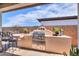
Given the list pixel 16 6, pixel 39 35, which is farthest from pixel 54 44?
pixel 16 6

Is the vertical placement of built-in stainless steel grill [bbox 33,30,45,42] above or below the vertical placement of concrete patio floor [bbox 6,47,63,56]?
above

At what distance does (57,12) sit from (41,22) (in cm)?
26

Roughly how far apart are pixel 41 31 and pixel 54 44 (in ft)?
0.84

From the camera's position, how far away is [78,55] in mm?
2318

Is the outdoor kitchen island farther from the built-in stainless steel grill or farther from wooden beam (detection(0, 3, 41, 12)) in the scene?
wooden beam (detection(0, 3, 41, 12))

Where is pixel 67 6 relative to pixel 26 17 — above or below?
above

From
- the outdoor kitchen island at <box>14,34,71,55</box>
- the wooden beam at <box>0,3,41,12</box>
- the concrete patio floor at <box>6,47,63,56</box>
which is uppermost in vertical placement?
the wooden beam at <box>0,3,41,12</box>

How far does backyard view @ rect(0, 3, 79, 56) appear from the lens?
7.55 ft

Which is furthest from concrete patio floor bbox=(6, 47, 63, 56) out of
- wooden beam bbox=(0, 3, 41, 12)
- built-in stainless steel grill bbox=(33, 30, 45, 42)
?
wooden beam bbox=(0, 3, 41, 12)

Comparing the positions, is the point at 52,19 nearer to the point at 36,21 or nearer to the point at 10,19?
the point at 36,21

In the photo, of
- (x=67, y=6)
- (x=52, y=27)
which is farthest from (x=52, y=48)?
(x=67, y=6)

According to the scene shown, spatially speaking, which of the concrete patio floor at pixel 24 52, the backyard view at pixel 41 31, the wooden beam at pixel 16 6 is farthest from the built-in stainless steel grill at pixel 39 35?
the wooden beam at pixel 16 6

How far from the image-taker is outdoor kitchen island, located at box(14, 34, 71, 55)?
230cm

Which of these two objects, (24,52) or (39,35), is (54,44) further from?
(24,52)
